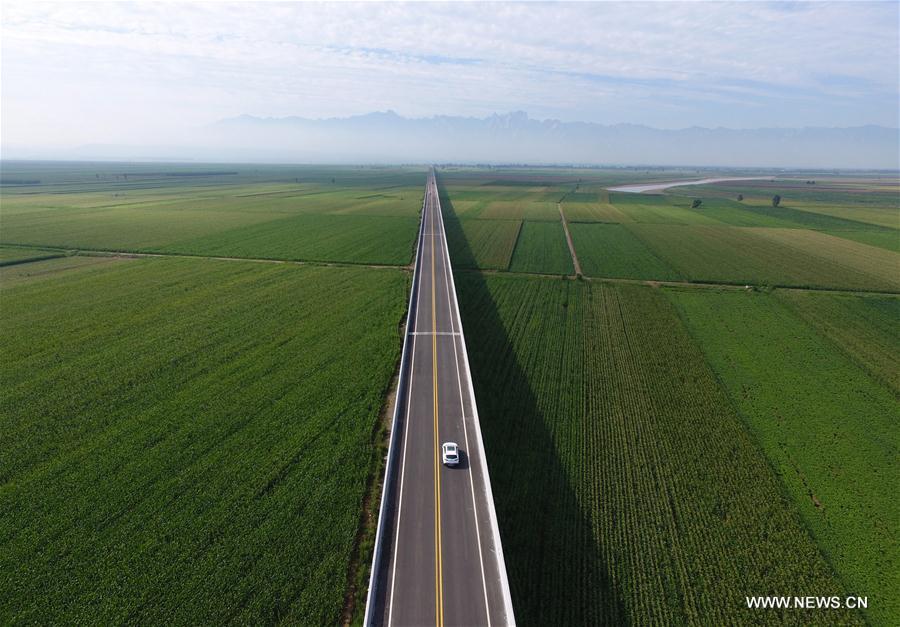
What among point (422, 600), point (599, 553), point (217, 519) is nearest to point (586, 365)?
point (599, 553)

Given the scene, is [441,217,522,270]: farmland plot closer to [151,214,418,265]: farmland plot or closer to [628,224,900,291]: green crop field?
[151,214,418,265]: farmland plot

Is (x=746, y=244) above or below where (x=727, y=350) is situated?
above

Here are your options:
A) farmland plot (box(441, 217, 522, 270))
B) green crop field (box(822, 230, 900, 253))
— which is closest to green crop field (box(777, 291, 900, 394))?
farmland plot (box(441, 217, 522, 270))

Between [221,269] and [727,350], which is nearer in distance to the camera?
[727,350]

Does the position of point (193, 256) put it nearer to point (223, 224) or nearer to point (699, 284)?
point (223, 224)

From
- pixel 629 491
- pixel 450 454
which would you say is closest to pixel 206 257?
pixel 450 454

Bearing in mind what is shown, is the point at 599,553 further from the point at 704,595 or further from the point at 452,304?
the point at 452,304
